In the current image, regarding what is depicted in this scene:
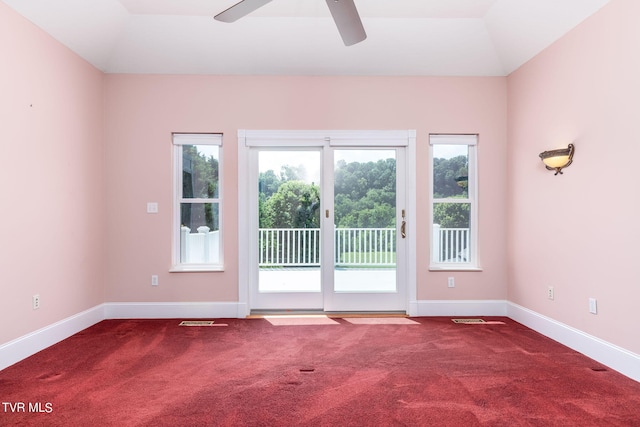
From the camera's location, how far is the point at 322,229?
4176 mm

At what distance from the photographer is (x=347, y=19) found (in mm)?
2365

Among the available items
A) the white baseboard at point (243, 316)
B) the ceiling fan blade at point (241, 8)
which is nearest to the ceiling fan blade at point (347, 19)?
the ceiling fan blade at point (241, 8)

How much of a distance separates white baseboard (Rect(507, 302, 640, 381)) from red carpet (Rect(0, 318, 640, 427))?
3.2 inches

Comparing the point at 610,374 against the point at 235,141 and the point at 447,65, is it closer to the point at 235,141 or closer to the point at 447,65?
the point at 447,65

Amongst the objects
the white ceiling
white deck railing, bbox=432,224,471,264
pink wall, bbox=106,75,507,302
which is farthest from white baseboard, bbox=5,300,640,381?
the white ceiling

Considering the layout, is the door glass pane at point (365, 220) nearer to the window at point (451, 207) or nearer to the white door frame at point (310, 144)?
the white door frame at point (310, 144)

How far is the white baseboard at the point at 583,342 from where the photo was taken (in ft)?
8.37

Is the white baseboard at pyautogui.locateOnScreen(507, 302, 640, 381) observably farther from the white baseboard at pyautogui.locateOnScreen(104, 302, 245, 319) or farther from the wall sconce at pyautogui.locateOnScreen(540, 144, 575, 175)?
the white baseboard at pyautogui.locateOnScreen(104, 302, 245, 319)

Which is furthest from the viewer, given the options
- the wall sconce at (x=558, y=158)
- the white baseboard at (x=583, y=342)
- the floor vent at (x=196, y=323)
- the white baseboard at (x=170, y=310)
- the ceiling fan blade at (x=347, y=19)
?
the white baseboard at (x=170, y=310)

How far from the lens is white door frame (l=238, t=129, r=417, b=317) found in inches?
160

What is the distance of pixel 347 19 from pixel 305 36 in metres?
1.47

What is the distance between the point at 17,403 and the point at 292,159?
3.15 metres

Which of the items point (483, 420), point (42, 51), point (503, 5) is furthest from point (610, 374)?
point (42, 51)

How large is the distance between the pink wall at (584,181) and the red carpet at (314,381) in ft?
1.67
